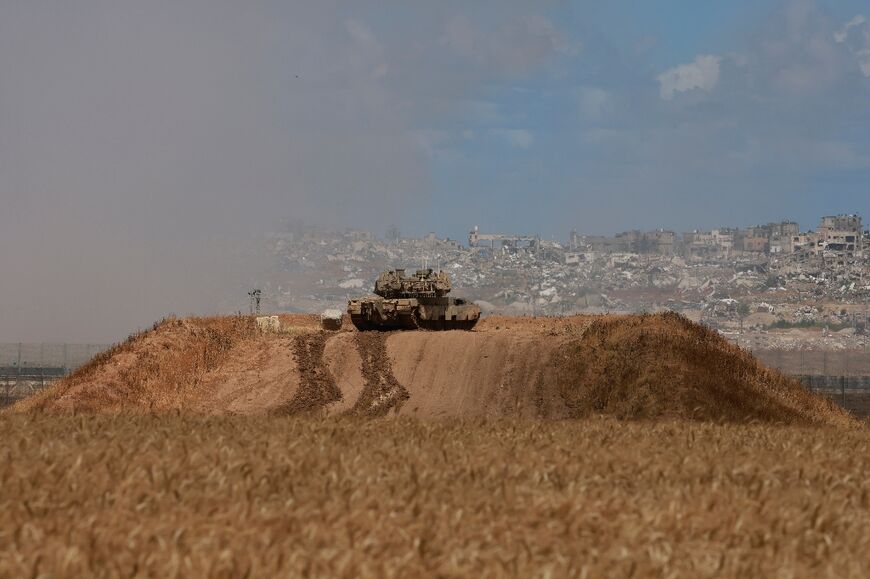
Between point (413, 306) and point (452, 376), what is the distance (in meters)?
13.0

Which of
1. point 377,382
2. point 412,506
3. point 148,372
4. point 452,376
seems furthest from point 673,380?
point 412,506

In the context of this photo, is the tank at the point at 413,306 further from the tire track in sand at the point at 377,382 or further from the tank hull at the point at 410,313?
the tire track in sand at the point at 377,382

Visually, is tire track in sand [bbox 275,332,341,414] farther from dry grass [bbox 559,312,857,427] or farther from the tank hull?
dry grass [bbox 559,312,857,427]

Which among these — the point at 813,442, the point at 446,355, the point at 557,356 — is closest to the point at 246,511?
the point at 813,442

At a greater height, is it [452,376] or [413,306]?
[413,306]

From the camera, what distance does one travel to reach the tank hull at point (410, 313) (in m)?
53.4

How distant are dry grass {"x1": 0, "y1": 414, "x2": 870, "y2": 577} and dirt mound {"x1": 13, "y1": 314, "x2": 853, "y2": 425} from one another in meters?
16.7

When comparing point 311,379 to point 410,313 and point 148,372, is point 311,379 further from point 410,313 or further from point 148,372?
point 410,313

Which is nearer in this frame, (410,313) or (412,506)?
(412,506)

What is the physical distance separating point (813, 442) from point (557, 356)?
19645mm

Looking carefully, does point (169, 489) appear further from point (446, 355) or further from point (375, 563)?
point (446, 355)

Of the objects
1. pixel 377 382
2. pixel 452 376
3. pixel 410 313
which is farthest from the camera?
pixel 410 313

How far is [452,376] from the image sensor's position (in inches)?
1599

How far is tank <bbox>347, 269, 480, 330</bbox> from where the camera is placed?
5341 cm
